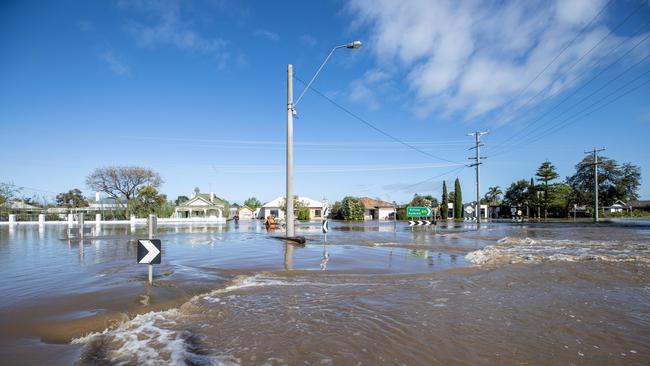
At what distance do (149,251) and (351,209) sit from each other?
60.9 metres

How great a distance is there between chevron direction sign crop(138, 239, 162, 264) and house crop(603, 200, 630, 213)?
108712 mm

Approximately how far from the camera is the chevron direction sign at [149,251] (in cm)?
691

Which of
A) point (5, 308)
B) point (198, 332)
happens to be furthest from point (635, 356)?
point (5, 308)

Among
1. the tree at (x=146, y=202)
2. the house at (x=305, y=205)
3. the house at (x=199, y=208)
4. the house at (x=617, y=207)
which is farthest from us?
the house at (x=617, y=207)

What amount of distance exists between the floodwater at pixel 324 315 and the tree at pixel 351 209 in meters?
57.4

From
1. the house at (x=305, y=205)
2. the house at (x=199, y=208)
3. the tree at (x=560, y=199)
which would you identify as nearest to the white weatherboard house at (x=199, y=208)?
the house at (x=199, y=208)

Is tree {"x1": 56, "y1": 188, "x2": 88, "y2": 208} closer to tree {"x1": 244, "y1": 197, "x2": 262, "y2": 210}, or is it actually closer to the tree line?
tree {"x1": 244, "y1": 197, "x2": 262, "y2": 210}

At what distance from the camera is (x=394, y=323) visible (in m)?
4.92

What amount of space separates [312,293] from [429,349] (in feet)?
10.2

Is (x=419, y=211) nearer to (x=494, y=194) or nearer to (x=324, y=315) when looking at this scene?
(x=324, y=315)

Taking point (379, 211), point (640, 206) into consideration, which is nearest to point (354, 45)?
point (379, 211)

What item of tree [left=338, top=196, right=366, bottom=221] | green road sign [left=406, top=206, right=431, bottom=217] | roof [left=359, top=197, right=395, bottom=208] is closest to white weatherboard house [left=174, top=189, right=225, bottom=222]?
tree [left=338, top=196, right=366, bottom=221]

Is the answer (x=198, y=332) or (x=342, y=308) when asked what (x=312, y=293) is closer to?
(x=342, y=308)

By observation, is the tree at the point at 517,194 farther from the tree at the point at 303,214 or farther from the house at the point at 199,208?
the house at the point at 199,208
